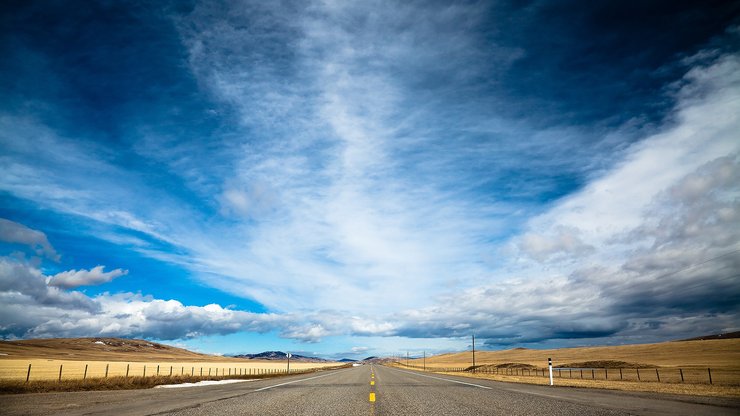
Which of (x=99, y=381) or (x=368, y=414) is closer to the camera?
(x=368, y=414)

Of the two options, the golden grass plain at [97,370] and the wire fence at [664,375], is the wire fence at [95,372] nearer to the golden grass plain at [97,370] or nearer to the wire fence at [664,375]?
the golden grass plain at [97,370]

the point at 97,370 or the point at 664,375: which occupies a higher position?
the point at 664,375

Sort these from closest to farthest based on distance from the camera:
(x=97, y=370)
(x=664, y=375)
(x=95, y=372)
Result: (x=664, y=375) < (x=95, y=372) < (x=97, y=370)

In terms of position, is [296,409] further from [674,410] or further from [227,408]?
[674,410]

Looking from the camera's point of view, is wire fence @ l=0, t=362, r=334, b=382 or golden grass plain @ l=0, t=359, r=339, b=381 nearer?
wire fence @ l=0, t=362, r=334, b=382

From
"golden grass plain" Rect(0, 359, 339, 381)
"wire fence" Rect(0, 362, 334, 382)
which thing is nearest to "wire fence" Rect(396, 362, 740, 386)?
"wire fence" Rect(0, 362, 334, 382)

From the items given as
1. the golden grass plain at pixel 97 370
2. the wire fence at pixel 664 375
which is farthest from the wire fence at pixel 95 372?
the wire fence at pixel 664 375

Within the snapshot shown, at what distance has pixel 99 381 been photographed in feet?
69.8

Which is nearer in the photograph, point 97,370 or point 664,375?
point 664,375

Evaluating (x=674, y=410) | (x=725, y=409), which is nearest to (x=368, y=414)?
(x=674, y=410)

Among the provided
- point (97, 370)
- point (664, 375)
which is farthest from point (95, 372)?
point (664, 375)

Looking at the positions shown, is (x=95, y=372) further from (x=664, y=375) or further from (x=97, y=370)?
(x=664, y=375)

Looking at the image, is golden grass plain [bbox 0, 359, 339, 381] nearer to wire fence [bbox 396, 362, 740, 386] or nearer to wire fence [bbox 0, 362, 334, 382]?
wire fence [bbox 0, 362, 334, 382]

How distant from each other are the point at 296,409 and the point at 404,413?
9.10ft
